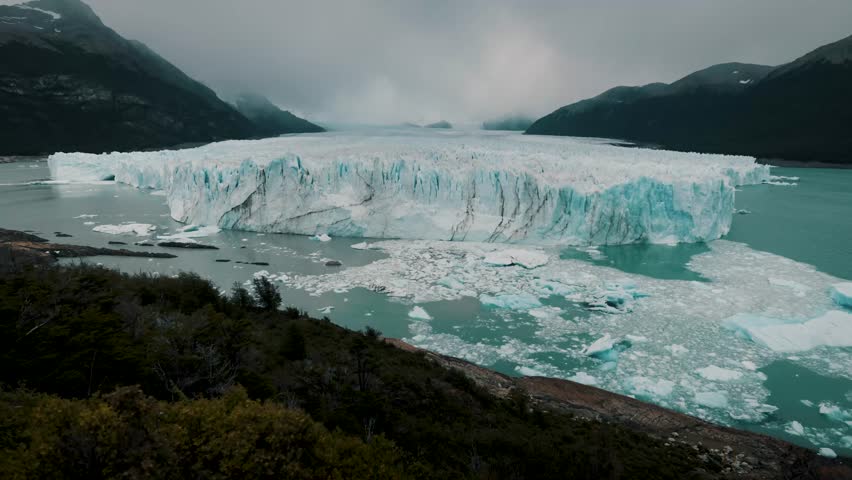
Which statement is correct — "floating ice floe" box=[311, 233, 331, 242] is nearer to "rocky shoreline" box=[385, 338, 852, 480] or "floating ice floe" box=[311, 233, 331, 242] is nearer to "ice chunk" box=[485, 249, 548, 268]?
"ice chunk" box=[485, 249, 548, 268]

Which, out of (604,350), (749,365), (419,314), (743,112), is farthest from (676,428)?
(743,112)

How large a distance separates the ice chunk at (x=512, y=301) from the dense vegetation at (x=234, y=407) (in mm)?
4147

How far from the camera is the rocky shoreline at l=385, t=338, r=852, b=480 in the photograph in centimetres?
569

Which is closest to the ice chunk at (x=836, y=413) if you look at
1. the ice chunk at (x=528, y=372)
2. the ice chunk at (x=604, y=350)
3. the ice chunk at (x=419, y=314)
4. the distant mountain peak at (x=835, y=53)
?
the ice chunk at (x=604, y=350)

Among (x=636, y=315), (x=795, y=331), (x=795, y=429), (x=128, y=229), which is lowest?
(x=795, y=429)

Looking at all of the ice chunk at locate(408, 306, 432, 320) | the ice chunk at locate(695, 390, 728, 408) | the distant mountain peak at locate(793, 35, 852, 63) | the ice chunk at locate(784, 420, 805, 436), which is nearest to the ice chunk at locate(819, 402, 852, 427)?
the ice chunk at locate(784, 420, 805, 436)

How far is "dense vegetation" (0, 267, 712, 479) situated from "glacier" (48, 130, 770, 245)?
1088 centimetres

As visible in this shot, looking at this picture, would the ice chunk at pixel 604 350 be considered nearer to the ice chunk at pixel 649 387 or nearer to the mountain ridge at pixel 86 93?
the ice chunk at pixel 649 387

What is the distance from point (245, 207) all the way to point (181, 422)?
17.8 m

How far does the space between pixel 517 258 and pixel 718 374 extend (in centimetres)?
745

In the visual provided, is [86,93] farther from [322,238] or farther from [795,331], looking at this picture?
[795,331]

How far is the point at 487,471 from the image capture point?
4.06 metres

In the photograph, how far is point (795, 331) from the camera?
963cm

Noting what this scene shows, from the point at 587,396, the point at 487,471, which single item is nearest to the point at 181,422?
the point at 487,471
